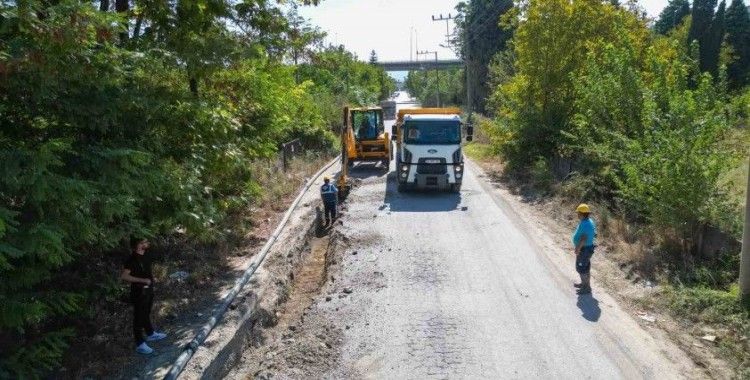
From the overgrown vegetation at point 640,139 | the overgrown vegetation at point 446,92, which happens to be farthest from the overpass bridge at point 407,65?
the overgrown vegetation at point 640,139

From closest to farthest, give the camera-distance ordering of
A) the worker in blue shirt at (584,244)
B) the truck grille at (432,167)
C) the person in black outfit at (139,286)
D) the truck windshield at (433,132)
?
the person in black outfit at (139,286) → the worker in blue shirt at (584,244) → the truck grille at (432,167) → the truck windshield at (433,132)

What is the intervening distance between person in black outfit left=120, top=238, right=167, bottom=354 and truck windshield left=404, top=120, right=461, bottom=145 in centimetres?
1169

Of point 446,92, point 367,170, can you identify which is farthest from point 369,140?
point 446,92

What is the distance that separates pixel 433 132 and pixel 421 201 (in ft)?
7.70

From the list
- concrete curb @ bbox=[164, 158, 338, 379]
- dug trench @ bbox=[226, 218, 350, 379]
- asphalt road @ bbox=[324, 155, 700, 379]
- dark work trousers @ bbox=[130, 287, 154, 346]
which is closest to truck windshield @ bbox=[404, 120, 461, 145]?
asphalt road @ bbox=[324, 155, 700, 379]

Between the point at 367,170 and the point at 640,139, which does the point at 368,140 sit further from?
the point at 640,139

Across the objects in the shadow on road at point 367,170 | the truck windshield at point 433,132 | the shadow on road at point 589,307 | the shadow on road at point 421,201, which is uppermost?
the truck windshield at point 433,132

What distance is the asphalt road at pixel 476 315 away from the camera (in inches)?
282

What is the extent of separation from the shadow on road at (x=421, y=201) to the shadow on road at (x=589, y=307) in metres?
6.86

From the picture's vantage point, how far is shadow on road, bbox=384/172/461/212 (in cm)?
1618

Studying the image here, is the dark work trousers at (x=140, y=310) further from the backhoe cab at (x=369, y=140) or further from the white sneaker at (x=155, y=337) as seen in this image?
the backhoe cab at (x=369, y=140)

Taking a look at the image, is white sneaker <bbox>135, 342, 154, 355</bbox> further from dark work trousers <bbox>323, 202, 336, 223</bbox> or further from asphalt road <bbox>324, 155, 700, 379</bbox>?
dark work trousers <bbox>323, 202, 336, 223</bbox>

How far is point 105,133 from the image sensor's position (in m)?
6.57

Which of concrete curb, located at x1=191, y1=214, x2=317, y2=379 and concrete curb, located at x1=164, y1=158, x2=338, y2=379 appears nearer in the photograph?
concrete curb, located at x1=164, y1=158, x2=338, y2=379
